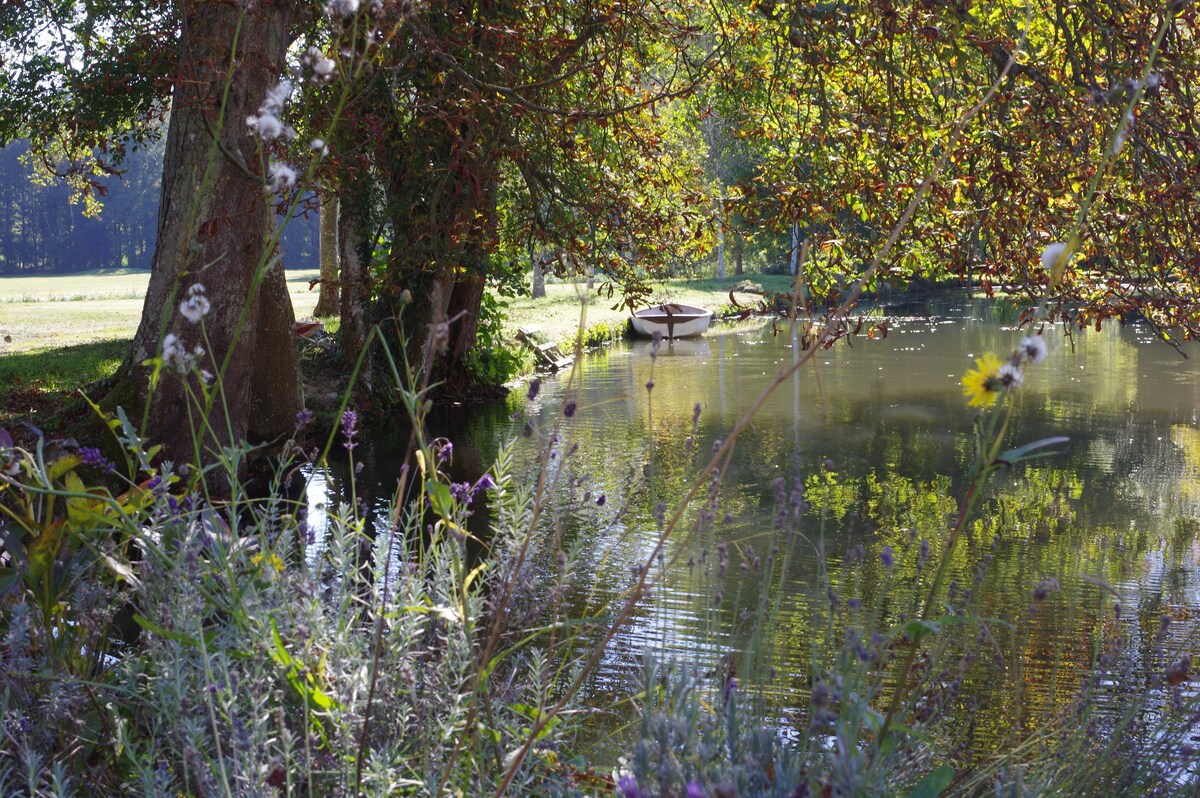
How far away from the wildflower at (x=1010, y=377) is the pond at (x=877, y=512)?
0.44m

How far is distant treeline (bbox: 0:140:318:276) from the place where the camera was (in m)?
91.1

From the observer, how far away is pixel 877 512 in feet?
28.6

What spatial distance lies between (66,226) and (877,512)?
9736cm

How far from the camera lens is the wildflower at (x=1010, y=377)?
1510mm

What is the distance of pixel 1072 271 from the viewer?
592 centimetres

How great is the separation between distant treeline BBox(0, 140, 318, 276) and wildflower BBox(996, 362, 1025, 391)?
3636 inches

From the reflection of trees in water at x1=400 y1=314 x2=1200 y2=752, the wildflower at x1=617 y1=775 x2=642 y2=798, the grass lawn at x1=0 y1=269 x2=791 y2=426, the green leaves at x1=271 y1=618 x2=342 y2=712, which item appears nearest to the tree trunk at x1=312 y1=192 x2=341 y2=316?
the grass lawn at x1=0 y1=269 x2=791 y2=426

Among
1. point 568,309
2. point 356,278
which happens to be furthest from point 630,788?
point 568,309

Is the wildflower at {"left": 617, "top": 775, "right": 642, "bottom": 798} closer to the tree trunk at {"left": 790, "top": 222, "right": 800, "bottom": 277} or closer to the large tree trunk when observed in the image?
the tree trunk at {"left": 790, "top": 222, "right": 800, "bottom": 277}

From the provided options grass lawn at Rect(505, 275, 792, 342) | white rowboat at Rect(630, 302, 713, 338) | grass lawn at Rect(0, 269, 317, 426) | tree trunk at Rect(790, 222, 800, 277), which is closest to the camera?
tree trunk at Rect(790, 222, 800, 277)

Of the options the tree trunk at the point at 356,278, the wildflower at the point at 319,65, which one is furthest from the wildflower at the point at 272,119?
the tree trunk at the point at 356,278

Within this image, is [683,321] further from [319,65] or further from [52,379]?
[319,65]

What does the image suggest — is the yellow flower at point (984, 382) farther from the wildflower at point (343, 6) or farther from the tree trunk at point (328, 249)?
the tree trunk at point (328, 249)

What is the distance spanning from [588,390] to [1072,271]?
10.2 m
